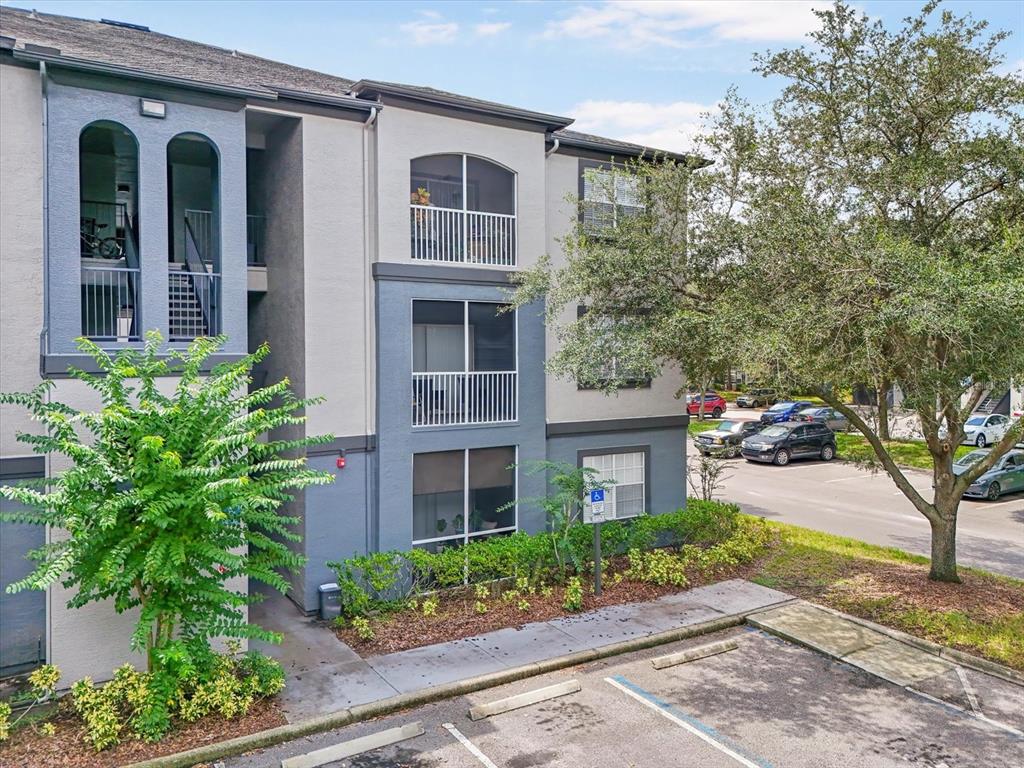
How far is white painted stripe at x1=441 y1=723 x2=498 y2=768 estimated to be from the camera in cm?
773

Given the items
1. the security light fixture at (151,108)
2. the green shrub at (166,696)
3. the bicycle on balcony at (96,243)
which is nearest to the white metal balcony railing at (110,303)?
the bicycle on balcony at (96,243)

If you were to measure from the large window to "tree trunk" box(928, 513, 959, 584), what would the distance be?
26.7 feet

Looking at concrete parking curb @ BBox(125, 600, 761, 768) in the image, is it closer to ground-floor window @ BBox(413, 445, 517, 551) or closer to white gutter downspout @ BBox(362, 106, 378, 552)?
ground-floor window @ BBox(413, 445, 517, 551)

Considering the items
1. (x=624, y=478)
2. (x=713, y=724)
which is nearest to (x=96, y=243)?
(x=624, y=478)

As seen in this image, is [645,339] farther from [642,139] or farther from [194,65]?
[194,65]

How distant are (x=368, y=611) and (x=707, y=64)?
1129 cm

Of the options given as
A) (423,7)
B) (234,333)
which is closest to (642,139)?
(423,7)

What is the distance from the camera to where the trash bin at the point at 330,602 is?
38.3 ft

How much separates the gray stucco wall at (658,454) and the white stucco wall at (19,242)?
9.52 meters

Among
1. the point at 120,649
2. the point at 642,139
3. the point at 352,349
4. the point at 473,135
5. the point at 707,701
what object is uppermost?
the point at 642,139

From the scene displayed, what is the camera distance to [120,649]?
30.9 ft

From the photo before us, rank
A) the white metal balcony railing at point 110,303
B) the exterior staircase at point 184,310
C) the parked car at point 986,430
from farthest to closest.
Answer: the parked car at point 986,430 < the exterior staircase at point 184,310 < the white metal balcony railing at point 110,303

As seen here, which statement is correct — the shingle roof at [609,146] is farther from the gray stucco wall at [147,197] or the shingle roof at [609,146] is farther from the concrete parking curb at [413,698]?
the concrete parking curb at [413,698]

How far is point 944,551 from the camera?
43.5 ft
